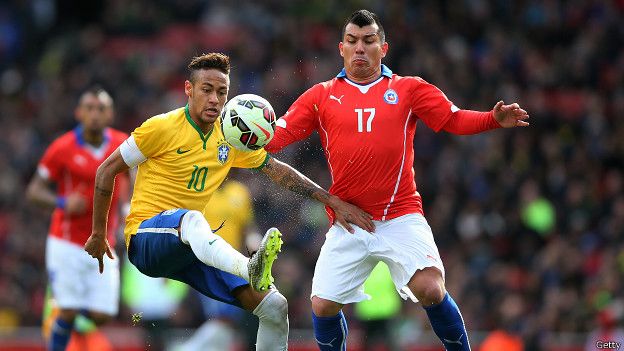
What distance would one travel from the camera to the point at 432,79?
1750 centimetres

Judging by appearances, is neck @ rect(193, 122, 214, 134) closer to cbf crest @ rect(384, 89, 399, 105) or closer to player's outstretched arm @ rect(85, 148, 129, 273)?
player's outstretched arm @ rect(85, 148, 129, 273)

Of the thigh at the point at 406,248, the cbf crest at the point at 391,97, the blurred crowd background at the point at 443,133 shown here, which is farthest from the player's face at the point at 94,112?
the thigh at the point at 406,248

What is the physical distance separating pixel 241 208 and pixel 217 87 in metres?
4.15

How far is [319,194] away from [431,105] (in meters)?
1.03

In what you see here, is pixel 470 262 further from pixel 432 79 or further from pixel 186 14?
pixel 186 14

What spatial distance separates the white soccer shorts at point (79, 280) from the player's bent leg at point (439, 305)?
387cm

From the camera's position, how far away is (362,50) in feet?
27.0

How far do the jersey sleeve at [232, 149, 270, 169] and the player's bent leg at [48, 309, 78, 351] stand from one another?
3101 millimetres

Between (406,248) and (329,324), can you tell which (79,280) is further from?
(406,248)

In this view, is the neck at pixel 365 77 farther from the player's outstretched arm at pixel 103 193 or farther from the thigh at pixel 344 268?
the player's outstretched arm at pixel 103 193

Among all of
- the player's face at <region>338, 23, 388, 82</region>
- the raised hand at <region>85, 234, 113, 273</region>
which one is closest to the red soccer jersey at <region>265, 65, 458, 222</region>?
the player's face at <region>338, 23, 388, 82</region>

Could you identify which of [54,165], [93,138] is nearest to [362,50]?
[93,138]

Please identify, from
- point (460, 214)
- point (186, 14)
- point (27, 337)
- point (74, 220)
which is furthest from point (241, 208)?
point (186, 14)

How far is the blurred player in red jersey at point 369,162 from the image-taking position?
8.15 m
